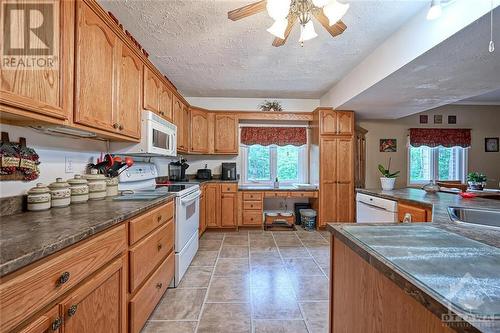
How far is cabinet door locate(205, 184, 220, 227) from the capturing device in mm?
3820

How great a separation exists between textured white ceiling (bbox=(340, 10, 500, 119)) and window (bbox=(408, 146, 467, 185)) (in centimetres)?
145

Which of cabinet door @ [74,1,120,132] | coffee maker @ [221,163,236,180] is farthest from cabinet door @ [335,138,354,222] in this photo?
cabinet door @ [74,1,120,132]

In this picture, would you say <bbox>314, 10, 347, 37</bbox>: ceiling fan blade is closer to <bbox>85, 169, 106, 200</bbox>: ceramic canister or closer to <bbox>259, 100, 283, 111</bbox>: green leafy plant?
<bbox>85, 169, 106, 200</bbox>: ceramic canister

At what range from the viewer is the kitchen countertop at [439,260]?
18.4 inches

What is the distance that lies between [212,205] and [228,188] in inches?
15.2

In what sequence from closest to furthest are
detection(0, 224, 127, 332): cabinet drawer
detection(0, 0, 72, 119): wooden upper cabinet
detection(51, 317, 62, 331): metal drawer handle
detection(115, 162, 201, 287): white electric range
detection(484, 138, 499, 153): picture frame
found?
1. detection(0, 224, 127, 332): cabinet drawer
2. detection(51, 317, 62, 331): metal drawer handle
3. detection(0, 0, 72, 119): wooden upper cabinet
4. detection(115, 162, 201, 287): white electric range
5. detection(484, 138, 499, 153): picture frame

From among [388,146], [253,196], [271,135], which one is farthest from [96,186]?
[388,146]

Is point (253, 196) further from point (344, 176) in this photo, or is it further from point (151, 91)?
point (151, 91)

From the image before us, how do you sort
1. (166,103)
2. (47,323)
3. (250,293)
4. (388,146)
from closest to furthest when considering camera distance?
(47,323) → (250,293) → (166,103) → (388,146)

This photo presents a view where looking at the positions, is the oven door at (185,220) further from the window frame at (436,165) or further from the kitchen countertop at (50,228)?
the window frame at (436,165)

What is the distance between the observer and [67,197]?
4.65 ft

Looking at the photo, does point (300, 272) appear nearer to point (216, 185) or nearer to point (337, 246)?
point (337, 246)

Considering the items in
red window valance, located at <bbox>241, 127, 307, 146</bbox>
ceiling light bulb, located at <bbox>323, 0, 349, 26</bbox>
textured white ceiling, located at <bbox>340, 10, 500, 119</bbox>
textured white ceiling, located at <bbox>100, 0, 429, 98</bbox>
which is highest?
textured white ceiling, located at <bbox>100, 0, 429, 98</bbox>

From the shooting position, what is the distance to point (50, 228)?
948 millimetres
